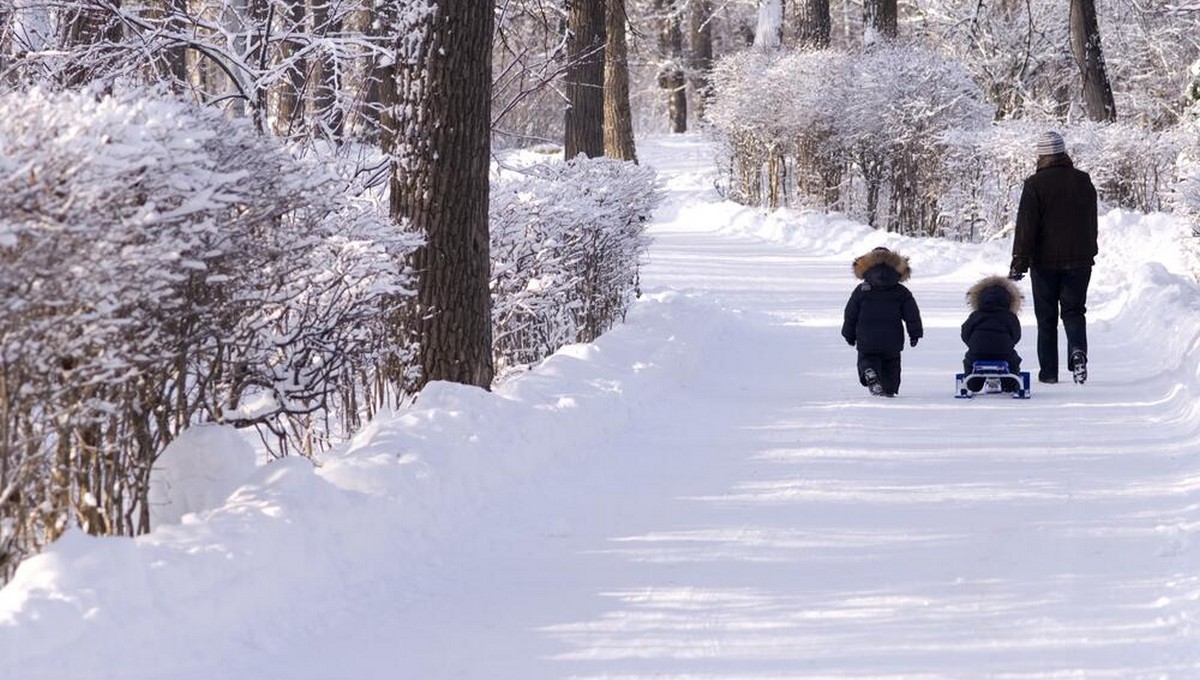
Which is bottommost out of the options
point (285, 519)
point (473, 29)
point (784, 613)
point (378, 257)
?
point (784, 613)

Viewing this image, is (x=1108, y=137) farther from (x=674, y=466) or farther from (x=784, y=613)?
(x=784, y=613)

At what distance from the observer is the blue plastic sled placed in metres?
10.6

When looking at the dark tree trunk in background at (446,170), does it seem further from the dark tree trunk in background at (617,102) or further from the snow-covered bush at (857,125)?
the snow-covered bush at (857,125)

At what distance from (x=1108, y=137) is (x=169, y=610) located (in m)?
21.0

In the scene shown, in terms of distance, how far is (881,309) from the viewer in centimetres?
1091

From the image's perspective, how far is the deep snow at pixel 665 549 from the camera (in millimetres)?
4699

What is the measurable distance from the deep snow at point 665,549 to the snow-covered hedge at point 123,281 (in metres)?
0.39

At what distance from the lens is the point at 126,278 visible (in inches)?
185

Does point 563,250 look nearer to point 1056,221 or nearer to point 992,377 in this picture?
point 992,377

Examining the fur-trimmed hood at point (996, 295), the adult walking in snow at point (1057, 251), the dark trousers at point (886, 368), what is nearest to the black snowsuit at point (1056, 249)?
the adult walking in snow at point (1057, 251)

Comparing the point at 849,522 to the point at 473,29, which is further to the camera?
the point at 473,29

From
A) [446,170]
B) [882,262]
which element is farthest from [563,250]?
[446,170]

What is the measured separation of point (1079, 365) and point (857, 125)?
668 inches

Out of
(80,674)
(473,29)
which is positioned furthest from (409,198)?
(80,674)
